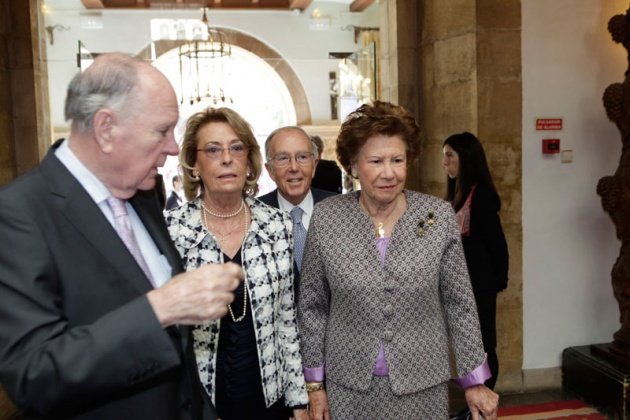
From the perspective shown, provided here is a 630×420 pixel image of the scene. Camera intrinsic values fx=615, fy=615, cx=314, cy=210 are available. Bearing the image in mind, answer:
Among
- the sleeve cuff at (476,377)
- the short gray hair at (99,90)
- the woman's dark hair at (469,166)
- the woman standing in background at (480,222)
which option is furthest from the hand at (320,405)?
the woman's dark hair at (469,166)

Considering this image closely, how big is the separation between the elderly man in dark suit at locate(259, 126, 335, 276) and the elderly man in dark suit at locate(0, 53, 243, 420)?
1.57 m

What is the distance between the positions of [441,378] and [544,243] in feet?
9.29

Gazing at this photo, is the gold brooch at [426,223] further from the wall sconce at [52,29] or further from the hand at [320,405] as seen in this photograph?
the wall sconce at [52,29]

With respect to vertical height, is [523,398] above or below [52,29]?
below

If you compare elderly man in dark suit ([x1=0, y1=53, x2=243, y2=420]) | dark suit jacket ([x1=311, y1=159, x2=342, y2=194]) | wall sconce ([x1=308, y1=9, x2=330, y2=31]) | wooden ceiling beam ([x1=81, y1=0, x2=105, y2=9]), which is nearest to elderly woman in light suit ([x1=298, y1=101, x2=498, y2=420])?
elderly man in dark suit ([x1=0, y1=53, x2=243, y2=420])

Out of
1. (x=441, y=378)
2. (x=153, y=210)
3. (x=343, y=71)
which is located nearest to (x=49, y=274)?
(x=153, y=210)

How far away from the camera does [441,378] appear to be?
2203 millimetres

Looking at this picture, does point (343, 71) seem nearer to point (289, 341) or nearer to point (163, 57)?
point (163, 57)

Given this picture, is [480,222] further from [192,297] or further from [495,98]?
[192,297]

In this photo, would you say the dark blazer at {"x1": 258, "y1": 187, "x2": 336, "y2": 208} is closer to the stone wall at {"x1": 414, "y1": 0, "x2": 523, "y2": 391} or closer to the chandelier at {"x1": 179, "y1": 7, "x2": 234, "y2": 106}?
the stone wall at {"x1": 414, "y1": 0, "x2": 523, "y2": 391}

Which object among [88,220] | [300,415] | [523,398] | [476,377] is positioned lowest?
[523,398]

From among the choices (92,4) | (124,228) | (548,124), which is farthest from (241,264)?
(92,4)

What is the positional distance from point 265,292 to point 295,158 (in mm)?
1047

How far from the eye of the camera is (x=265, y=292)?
219 centimetres
